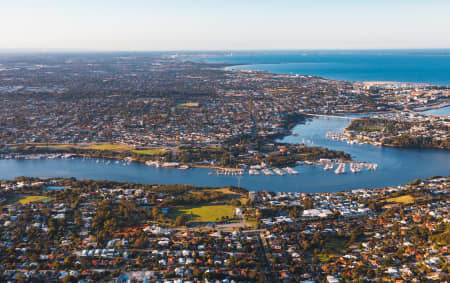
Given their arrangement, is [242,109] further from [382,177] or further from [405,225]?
[405,225]

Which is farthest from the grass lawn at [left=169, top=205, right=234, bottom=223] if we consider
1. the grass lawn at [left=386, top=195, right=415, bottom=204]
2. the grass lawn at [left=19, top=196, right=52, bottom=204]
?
the grass lawn at [left=386, top=195, right=415, bottom=204]

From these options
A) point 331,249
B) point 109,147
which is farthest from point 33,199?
point 331,249

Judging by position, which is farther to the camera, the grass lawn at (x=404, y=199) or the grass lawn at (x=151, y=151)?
the grass lawn at (x=151, y=151)

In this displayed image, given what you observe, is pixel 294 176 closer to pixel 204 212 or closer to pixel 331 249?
pixel 204 212

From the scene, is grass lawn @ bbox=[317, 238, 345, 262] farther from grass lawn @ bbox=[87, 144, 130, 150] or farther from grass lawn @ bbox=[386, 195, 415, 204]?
grass lawn @ bbox=[87, 144, 130, 150]

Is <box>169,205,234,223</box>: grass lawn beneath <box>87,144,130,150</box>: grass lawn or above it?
beneath

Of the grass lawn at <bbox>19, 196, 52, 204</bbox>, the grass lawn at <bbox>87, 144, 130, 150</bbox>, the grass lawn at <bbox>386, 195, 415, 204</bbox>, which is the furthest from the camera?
the grass lawn at <bbox>87, 144, 130, 150</bbox>

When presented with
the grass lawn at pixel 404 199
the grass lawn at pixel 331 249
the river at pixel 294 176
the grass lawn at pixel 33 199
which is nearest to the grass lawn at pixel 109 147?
the river at pixel 294 176

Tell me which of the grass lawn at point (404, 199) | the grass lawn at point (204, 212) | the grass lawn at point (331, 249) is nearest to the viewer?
the grass lawn at point (331, 249)

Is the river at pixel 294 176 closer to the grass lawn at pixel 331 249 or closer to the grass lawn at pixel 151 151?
the grass lawn at pixel 151 151
